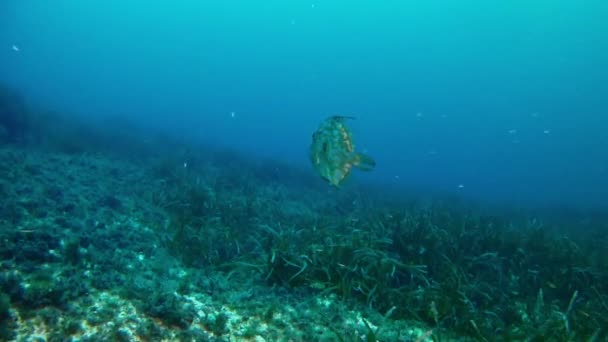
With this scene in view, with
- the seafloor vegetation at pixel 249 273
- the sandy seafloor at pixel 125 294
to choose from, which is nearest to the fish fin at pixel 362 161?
the seafloor vegetation at pixel 249 273

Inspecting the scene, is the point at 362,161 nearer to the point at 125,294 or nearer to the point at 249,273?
the point at 249,273

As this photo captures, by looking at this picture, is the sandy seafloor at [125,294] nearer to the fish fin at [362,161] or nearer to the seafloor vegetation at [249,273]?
the seafloor vegetation at [249,273]

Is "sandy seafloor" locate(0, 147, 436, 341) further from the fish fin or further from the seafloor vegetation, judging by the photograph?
the fish fin

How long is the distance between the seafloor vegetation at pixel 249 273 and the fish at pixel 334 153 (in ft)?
4.91

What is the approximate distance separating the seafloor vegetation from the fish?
1.50 meters

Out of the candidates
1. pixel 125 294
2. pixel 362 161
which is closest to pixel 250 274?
pixel 125 294

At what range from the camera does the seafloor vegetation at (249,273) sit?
374 cm

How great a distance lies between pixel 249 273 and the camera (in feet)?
17.6

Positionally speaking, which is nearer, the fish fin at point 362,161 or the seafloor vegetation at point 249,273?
the seafloor vegetation at point 249,273

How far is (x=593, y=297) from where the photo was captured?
5.81m

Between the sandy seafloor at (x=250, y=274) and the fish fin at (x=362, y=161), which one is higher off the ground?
the fish fin at (x=362, y=161)

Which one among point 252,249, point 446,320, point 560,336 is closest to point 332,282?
point 446,320

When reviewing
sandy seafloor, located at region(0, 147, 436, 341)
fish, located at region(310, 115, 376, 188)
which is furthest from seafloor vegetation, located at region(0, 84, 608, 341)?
fish, located at region(310, 115, 376, 188)

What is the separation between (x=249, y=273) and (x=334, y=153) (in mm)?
2374
